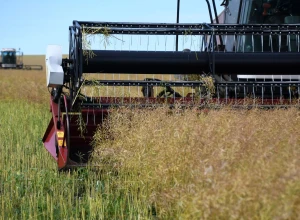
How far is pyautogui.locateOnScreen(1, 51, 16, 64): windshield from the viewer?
38.1m

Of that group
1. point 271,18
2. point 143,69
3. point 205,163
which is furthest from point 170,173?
point 271,18

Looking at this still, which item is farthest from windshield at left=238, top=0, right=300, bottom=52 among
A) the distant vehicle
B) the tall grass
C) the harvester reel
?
the distant vehicle

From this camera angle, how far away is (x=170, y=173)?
3.06 m

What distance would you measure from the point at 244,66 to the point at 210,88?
0.49 m

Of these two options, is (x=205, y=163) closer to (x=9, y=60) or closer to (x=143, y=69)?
(x=143, y=69)

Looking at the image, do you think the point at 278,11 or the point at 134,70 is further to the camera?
the point at 278,11

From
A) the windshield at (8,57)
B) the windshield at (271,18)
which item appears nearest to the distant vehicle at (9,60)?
the windshield at (8,57)

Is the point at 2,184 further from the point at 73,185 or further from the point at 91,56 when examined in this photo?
the point at 91,56

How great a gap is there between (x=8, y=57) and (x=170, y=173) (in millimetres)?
37068

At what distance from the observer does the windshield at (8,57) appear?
3806cm

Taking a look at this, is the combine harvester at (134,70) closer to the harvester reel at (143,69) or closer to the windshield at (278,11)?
the harvester reel at (143,69)

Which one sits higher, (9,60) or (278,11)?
(9,60)

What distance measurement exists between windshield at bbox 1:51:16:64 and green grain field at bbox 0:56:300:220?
33897 mm

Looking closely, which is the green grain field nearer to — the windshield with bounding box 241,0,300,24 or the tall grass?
the tall grass
